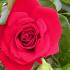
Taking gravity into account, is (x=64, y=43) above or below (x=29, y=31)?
below

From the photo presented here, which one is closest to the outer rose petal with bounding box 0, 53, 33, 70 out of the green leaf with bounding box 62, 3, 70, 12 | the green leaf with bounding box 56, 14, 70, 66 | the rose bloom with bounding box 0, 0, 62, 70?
the rose bloom with bounding box 0, 0, 62, 70

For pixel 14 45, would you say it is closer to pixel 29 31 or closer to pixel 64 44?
pixel 29 31

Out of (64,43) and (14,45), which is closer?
(14,45)

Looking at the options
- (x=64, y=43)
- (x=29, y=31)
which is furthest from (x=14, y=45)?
(x=64, y=43)

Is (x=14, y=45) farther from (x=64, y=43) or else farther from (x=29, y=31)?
(x=64, y=43)

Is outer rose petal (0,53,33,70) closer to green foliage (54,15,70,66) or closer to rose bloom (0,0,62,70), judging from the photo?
rose bloom (0,0,62,70)

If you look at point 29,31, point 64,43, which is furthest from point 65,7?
point 29,31
